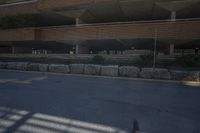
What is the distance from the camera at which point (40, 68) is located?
38.8 ft

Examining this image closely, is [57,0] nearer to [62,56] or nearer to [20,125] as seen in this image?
[62,56]

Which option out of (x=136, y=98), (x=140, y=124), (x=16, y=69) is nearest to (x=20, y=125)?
(x=140, y=124)

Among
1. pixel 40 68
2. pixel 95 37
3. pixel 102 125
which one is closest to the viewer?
pixel 102 125

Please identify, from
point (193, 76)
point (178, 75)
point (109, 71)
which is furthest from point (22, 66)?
point (193, 76)

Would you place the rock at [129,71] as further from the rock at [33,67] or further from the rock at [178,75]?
the rock at [33,67]

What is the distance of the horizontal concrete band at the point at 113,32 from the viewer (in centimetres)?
1199

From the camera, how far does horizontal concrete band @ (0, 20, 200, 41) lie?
39.3 ft

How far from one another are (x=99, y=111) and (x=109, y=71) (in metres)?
5.66

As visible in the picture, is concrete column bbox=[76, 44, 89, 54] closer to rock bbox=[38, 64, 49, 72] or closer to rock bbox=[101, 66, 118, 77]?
rock bbox=[38, 64, 49, 72]

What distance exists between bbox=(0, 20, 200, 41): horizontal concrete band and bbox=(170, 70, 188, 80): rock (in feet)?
14.4

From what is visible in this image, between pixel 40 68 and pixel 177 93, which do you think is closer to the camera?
pixel 177 93

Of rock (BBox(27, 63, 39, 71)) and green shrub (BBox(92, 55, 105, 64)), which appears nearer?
rock (BBox(27, 63, 39, 71))

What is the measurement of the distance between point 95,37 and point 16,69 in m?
6.73

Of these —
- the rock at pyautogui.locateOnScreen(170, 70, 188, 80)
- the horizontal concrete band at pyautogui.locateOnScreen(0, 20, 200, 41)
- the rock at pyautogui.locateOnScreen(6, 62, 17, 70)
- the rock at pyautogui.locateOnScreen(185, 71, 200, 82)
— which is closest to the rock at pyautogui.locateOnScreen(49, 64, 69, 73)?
the rock at pyautogui.locateOnScreen(6, 62, 17, 70)
